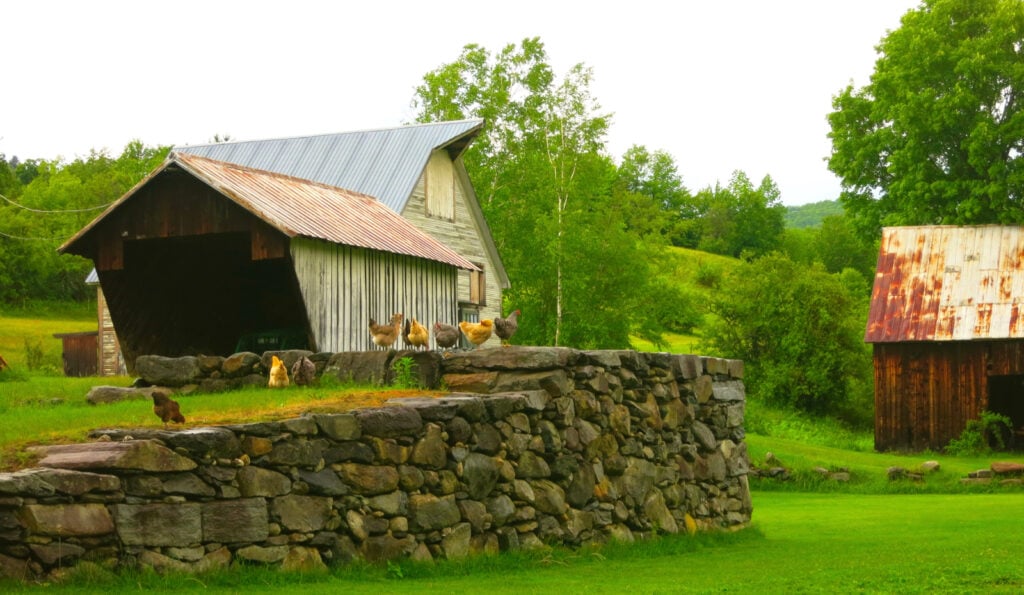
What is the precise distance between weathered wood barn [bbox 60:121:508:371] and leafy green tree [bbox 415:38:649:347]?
2385 cm

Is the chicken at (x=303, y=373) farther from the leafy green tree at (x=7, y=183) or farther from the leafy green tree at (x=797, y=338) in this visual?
the leafy green tree at (x=7, y=183)

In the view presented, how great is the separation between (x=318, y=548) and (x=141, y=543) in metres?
1.83

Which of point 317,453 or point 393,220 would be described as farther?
point 393,220

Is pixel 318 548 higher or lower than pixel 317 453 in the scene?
lower

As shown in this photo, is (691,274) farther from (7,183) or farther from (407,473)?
(407,473)

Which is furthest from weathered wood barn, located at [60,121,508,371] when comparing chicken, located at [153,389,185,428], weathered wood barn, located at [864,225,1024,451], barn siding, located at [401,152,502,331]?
weathered wood barn, located at [864,225,1024,451]

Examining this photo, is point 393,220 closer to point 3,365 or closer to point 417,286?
point 417,286

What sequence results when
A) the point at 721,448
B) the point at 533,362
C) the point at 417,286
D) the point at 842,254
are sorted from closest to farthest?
the point at 533,362, the point at 721,448, the point at 417,286, the point at 842,254

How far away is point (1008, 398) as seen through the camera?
39438 mm

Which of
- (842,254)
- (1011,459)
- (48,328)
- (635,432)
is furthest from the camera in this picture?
(842,254)

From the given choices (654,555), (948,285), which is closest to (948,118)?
(948,285)

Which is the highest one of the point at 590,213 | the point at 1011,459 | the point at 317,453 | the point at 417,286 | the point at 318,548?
the point at 590,213

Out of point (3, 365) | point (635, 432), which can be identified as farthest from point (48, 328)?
point (635, 432)

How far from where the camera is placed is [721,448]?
1881cm
